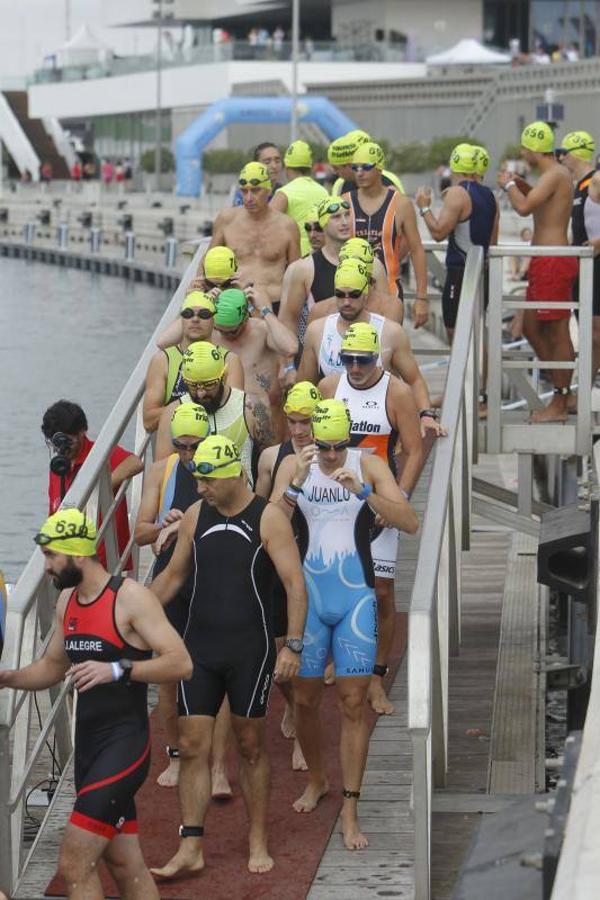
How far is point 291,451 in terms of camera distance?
8656mm

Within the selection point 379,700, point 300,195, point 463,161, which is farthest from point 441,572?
point 300,195

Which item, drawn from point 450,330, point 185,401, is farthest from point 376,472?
point 450,330

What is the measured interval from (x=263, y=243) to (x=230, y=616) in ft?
14.4

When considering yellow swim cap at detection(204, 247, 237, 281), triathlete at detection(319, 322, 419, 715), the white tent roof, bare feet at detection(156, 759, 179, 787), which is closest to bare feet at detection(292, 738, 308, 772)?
bare feet at detection(156, 759, 179, 787)

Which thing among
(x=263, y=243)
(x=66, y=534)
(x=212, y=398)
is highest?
(x=263, y=243)

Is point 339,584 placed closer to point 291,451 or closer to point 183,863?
point 291,451

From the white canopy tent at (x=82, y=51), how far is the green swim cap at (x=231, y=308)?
96.1 m

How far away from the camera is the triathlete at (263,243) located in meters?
11.7

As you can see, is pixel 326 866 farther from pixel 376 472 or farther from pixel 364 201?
pixel 364 201

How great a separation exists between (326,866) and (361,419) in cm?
218

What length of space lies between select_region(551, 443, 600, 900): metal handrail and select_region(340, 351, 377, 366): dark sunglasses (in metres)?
2.50

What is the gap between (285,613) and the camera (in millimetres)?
8570

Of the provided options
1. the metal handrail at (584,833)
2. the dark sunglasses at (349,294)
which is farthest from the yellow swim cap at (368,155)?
the metal handrail at (584,833)

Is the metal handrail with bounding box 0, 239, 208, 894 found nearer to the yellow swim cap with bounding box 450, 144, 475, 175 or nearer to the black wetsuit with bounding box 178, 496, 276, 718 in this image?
the black wetsuit with bounding box 178, 496, 276, 718
